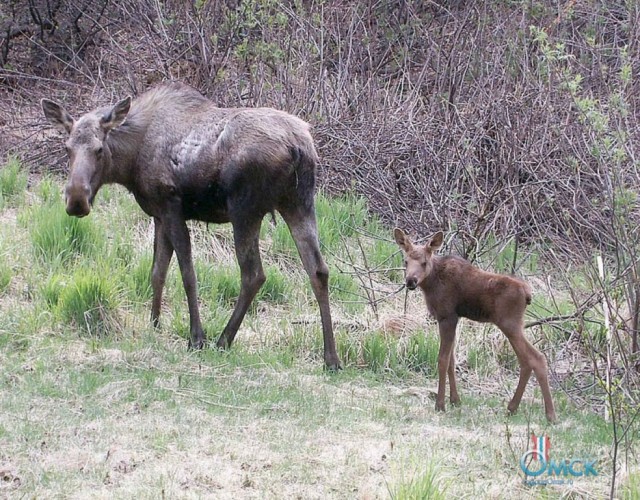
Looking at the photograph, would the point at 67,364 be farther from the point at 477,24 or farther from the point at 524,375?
the point at 477,24

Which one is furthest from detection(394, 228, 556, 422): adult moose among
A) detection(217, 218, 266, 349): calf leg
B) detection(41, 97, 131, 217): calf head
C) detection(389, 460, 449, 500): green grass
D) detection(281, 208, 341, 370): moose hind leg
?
detection(41, 97, 131, 217): calf head

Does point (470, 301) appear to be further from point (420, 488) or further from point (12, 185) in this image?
point (12, 185)

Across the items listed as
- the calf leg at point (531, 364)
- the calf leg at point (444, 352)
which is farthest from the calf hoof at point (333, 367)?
the calf leg at point (531, 364)

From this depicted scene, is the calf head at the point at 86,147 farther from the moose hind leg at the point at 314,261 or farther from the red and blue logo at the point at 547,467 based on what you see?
the red and blue logo at the point at 547,467

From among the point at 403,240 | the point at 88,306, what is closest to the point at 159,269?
the point at 88,306

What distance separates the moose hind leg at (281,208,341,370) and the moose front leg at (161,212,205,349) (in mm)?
853

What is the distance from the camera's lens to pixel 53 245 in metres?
10.1

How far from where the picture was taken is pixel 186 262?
8.88 meters

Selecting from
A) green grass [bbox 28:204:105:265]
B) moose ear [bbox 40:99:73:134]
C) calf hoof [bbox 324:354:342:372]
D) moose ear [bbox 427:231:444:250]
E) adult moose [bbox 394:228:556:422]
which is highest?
moose ear [bbox 40:99:73:134]

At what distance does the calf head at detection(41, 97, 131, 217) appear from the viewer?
8320mm

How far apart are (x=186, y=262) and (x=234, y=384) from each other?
4.49ft

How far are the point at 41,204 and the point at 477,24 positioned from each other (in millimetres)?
5649

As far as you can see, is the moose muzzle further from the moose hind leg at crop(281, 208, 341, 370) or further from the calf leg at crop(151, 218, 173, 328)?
the calf leg at crop(151, 218, 173, 328)

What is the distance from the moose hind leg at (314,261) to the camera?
28.4 ft
